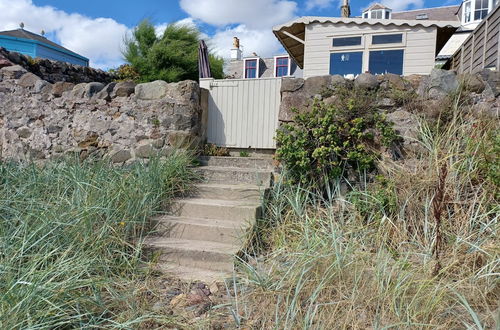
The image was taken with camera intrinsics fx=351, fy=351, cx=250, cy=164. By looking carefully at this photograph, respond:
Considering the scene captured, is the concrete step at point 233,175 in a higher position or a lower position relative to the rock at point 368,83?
lower

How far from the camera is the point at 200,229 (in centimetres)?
357

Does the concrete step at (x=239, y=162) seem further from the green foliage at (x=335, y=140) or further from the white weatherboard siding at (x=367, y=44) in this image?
the white weatherboard siding at (x=367, y=44)

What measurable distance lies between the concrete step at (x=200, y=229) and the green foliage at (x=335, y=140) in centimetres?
98

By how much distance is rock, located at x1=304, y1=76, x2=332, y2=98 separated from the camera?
436 centimetres

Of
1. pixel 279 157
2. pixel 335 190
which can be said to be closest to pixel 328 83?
pixel 279 157

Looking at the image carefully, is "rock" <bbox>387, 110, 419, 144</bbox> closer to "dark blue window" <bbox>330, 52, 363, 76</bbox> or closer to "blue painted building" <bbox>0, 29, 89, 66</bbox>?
"dark blue window" <bbox>330, 52, 363, 76</bbox>

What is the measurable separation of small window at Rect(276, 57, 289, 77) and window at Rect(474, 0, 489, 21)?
15044mm

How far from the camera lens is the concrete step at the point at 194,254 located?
125 inches

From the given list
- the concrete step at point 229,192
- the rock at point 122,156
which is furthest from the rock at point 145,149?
the concrete step at point 229,192

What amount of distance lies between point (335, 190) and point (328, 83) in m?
1.40

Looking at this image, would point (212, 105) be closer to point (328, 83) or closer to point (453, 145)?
point (328, 83)

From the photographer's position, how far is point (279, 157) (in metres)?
4.14

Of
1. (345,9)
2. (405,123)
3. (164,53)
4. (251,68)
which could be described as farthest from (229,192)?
(251,68)

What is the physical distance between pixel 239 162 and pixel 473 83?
9.75 feet
